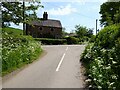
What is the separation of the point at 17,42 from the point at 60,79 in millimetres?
12650

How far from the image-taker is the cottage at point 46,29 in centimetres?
9425

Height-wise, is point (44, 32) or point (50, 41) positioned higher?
point (44, 32)

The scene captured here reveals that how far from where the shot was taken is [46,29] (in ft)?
320

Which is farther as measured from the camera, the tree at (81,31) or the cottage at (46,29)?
the tree at (81,31)

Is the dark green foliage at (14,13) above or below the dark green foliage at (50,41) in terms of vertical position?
above

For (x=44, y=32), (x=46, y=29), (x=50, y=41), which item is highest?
(x=46, y=29)

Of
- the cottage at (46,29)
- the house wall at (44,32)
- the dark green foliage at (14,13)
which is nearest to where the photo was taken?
the dark green foliage at (14,13)

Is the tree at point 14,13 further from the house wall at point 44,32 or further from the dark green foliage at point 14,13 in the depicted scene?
the house wall at point 44,32

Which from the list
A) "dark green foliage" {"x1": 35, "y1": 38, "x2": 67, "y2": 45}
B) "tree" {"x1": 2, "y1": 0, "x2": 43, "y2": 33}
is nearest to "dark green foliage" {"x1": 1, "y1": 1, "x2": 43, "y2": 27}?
"tree" {"x1": 2, "y1": 0, "x2": 43, "y2": 33}

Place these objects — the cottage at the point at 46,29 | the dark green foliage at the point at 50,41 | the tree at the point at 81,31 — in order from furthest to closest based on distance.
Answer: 1. the tree at the point at 81,31
2. the cottage at the point at 46,29
3. the dark green foliage at the point at 50,41

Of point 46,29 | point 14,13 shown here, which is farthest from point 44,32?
point 14,13

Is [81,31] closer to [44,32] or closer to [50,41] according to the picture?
[44,32]

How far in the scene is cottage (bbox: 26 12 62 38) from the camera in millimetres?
94250

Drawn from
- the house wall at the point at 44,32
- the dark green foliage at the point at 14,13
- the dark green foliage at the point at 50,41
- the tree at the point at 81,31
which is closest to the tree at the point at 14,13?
the dark green foliage at the point at 14,13
